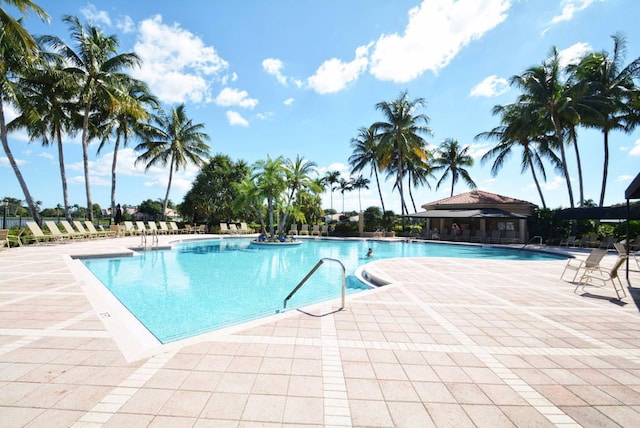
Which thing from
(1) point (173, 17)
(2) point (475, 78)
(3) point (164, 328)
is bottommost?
(3) point (164, 328)

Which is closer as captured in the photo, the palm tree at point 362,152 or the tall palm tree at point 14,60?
the tall palm tree at point 14,60

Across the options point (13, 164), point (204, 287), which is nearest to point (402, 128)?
point (204, 287)

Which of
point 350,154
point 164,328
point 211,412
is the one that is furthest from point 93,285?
point 350,154

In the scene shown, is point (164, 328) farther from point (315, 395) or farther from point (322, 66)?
point (322, 66)

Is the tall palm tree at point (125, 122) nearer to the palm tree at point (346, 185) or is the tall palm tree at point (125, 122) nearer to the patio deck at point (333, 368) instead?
the patio deck at point (333, 368)

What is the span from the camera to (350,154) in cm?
3139

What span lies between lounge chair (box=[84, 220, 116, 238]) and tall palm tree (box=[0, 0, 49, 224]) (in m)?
2.57

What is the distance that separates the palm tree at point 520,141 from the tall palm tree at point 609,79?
10.7 ft

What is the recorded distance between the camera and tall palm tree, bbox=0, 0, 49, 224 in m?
10.9

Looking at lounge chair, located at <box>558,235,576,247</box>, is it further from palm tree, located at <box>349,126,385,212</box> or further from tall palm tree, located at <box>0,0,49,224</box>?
tall palm tree, located at <box>0,0,49,224</box>

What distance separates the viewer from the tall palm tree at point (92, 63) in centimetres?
1673

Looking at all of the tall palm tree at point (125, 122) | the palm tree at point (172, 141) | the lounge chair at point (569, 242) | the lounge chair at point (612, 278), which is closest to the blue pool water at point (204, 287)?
the lounge chair at point (612, 278)

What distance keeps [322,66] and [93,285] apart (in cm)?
1393

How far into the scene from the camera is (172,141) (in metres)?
25.0
